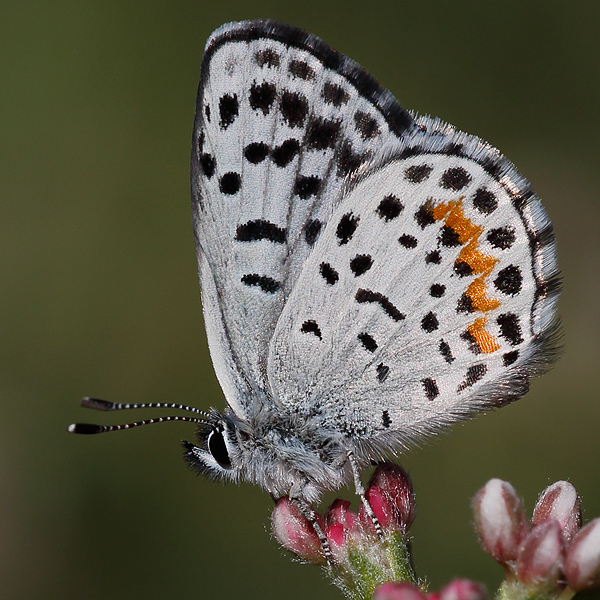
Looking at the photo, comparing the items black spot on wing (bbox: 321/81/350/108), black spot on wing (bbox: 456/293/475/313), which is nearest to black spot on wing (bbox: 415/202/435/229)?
black spot on wing (bbox: 456/293/475/313)

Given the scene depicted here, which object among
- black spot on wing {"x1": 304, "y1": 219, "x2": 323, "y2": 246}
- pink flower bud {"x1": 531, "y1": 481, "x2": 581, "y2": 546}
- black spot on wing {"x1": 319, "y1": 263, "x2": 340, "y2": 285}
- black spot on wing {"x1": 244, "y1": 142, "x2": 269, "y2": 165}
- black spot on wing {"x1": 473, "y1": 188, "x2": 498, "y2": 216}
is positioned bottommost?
pink flower bud {"x1": 531, "y1": 481, "x2": 581, "y2": 546}

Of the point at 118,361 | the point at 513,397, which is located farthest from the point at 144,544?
the point at 513,397

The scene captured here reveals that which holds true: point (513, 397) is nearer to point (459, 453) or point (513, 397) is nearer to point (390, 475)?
point (390, 475)

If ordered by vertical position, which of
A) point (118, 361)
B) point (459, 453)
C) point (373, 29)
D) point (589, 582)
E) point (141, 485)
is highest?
point (373, 29)

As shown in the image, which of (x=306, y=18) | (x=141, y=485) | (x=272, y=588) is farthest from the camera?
(x=306, y=18)

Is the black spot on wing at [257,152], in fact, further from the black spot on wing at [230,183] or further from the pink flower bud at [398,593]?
the pink flower bud at [398,593]

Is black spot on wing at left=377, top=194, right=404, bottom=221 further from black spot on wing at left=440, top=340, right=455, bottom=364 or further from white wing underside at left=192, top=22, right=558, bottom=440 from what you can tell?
black spot on wing at left=440, top=340, right=455, bottom=364

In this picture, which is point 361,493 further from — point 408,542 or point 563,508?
point 563,508

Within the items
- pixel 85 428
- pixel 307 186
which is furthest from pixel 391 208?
pixel 85 428
